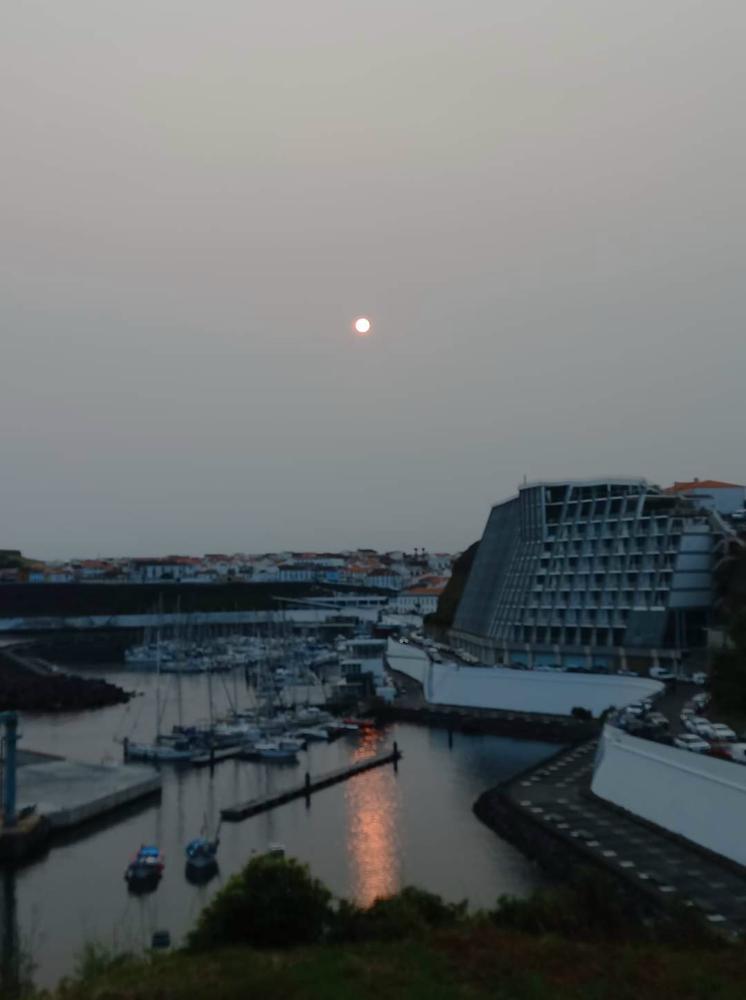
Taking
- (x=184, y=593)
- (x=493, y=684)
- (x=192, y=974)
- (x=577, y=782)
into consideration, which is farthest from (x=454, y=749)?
(x=184, y=593)

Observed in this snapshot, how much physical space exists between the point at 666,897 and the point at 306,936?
11.8 feet

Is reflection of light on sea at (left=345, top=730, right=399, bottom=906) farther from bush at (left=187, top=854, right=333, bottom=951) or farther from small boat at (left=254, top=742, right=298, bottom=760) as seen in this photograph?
bush at (left=187, top=854, right=333, bottom=951)

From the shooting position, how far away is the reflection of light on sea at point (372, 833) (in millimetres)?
9516

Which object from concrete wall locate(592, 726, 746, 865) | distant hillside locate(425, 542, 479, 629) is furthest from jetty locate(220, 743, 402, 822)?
distant hillside locate(425, 542, 479, 629)

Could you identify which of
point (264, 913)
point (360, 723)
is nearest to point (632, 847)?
point (264, 913)

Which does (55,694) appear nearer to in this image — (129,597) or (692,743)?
(692,743)

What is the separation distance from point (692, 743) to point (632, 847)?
147 centimetres

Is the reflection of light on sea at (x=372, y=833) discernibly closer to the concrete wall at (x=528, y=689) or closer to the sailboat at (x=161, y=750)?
the sailboat at (x=161, y=750)

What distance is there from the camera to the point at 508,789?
40.1ft

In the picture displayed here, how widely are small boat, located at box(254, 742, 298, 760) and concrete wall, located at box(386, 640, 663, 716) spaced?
4639 mm

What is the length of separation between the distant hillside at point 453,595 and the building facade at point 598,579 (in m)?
4.64

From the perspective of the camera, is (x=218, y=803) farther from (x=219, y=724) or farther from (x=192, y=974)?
(x=192, y=974)

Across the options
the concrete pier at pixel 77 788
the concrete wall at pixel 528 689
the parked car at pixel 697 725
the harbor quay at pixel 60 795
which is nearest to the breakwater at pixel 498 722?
the concrete wall at pixel 528 689

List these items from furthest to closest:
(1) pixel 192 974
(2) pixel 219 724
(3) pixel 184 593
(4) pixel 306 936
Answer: (3) pixel 184 593, (2) pixel 219 724, (4) pixel 306 936, (1) pixel 192 974
